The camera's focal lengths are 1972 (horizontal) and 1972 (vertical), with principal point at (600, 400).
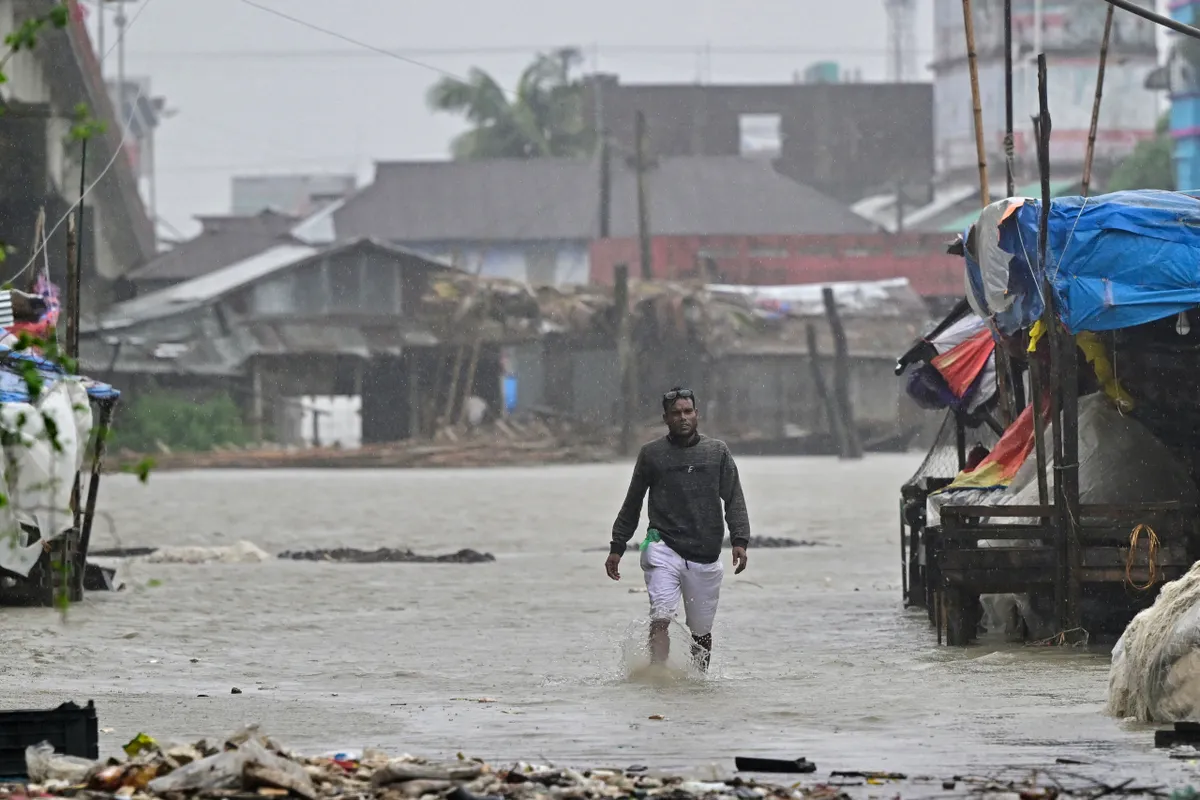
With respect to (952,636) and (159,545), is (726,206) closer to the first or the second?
(159,545)

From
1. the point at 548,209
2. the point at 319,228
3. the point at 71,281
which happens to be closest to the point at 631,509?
the point at 71,281

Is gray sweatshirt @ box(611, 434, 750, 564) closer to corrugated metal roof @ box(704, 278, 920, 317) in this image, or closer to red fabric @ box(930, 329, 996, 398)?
red fabric @ box(930, 329, 996, 398)

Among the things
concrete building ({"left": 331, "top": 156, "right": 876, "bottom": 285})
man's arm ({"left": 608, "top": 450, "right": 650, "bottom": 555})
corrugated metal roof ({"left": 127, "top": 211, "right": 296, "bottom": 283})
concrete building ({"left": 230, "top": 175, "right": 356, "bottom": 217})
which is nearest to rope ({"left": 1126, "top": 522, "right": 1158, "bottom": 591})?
man's arm ({"left": 608, "top": 450, "right": 650, "bottom": 555})

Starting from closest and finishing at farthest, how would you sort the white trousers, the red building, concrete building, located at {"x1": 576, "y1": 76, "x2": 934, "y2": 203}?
the white trousers
the red building
concrete building, located at {"x1": 576, "y1": 76, "x2": 934, "y2": 203}

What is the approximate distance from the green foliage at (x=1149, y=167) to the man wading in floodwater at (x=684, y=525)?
6135cm

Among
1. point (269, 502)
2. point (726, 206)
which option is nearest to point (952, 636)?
point (269, 502)

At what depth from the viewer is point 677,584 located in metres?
10.5

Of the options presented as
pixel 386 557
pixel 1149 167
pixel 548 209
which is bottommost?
pixel 386 557

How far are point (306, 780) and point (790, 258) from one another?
61.4 m

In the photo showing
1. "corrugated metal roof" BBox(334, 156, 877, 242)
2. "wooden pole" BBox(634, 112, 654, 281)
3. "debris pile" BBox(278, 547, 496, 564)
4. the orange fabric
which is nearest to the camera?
the orange fabric

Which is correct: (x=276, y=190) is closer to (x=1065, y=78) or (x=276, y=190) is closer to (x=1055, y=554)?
(x=1065, y=78)

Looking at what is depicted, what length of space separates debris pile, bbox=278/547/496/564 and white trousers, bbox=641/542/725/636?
10.6m

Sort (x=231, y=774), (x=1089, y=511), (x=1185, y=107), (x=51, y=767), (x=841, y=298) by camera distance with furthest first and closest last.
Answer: (x=1185, y=107), (x=841, y=298), (x=1089, y=511), (x=51, y=767), (x=231, y=774)

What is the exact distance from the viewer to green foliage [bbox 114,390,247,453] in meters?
50.0
